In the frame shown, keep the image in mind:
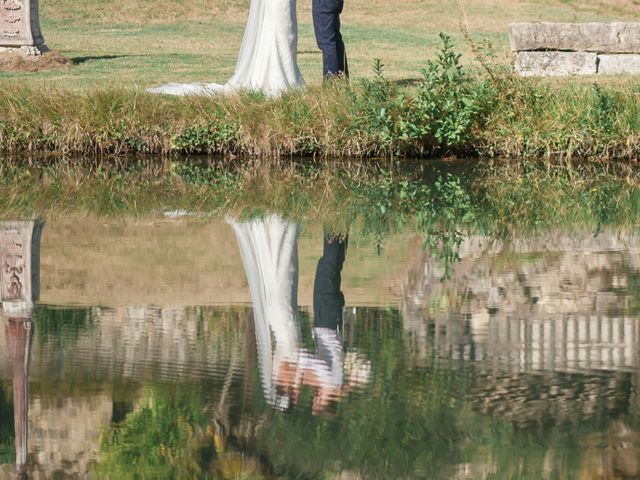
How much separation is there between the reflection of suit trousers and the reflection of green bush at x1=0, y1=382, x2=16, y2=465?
72.1 inches

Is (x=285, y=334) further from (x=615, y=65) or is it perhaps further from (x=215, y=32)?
(x=215, y=32)

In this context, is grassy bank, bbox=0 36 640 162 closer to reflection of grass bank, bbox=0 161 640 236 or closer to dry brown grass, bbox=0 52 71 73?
reflection of grass bank, bbox=0 161 640 236

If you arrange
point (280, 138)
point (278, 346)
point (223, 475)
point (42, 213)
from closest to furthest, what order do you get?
point (223, 475) → point (278, 346) → point (42, 213) → point (280, 138)

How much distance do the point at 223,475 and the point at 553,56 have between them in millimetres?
13659

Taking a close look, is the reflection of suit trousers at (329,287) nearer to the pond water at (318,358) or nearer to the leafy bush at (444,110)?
the pond water at (318,358)

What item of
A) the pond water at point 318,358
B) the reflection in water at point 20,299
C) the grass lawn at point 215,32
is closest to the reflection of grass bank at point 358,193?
the pond water at point 318,358

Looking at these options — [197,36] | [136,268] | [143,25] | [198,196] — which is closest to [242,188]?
[198,196]

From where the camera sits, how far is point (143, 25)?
95.6 feet

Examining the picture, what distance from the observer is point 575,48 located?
705 inches

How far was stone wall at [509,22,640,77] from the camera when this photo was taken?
57.9ft

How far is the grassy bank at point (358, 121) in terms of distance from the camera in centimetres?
1319

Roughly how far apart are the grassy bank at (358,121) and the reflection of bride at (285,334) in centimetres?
371

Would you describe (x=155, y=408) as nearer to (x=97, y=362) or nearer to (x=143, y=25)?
(x=97, y=362)

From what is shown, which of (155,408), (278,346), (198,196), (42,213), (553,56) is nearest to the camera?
(155,408)
